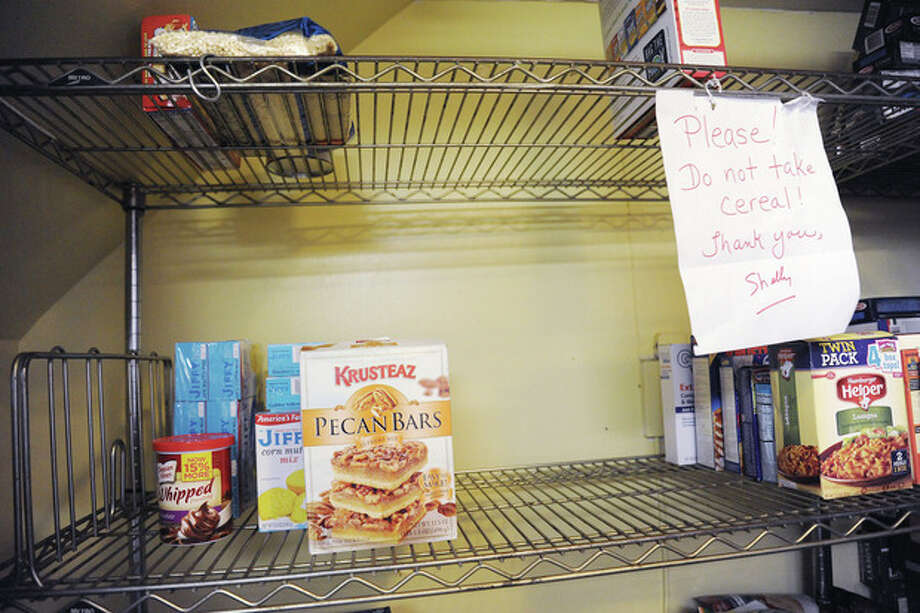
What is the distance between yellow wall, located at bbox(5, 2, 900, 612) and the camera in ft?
3.49

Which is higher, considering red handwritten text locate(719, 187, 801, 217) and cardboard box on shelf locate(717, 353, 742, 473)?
red handwritten text locate(719, 187, 801, 217)

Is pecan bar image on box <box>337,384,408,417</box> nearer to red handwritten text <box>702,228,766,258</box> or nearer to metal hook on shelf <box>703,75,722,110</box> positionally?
red handwritten text <box>702,228,766,258</box>

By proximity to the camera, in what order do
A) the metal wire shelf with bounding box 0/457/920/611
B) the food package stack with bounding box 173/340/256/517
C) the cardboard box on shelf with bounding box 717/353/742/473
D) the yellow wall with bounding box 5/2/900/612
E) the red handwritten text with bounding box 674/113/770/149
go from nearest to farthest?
the metal wire shelf with bounding box 0/457/920/611
the red handwritten text with bounding box 674/113/770/149
the food package stack with bounding box 173/340/256/517
the cardboard box on shelf with bounding box 717/353/742/473
the yellow wall with bounding box 5/2/900/612

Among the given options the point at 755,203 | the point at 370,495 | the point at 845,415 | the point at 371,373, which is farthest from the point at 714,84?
the point at 370,495

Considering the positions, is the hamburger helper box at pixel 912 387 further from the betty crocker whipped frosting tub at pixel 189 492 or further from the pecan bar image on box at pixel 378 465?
the betty crocker whipped frosting tub at pixel 189 492

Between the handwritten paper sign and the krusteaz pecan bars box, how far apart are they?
0.38m

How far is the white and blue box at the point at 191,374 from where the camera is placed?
0.84 m

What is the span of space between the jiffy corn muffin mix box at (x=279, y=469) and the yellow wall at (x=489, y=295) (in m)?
0.33

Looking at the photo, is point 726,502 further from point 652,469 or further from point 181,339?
point 181,339

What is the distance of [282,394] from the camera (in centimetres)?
82

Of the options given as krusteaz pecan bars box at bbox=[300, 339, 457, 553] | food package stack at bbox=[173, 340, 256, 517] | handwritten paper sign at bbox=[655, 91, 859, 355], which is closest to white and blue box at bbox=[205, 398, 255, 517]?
food package stack at bbox=[173, 340, 256, 517]

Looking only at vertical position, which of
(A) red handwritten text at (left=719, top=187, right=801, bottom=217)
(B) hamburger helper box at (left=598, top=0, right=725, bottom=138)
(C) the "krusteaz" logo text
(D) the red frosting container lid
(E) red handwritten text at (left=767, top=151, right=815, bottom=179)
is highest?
(B) hamburger helper box at (left=598, top=0, right=725, bottom=138)

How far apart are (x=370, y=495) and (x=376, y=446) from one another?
6 centimetres

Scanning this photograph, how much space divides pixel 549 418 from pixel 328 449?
0.60 meters
